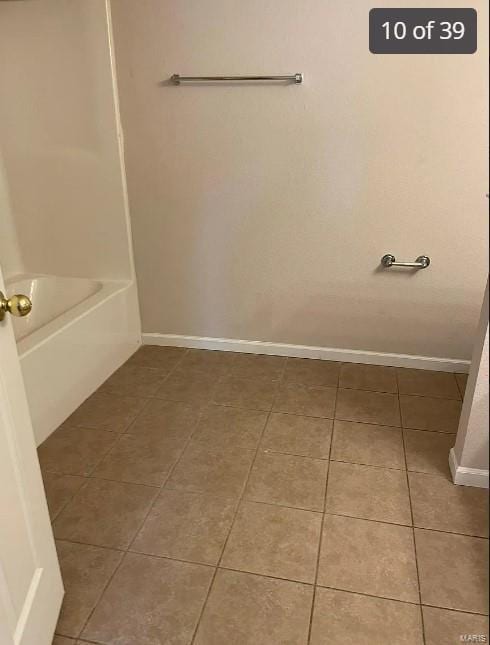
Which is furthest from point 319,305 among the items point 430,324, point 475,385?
point 475,385

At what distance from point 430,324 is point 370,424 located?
0.61 m

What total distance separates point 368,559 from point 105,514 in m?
0.82

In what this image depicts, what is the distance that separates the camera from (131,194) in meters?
2.50

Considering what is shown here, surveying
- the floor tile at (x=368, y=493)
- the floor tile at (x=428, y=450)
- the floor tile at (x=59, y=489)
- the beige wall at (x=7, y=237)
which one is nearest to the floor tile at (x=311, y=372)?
the floor tile at (x=428, y=450)

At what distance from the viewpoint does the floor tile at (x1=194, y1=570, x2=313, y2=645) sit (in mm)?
1229

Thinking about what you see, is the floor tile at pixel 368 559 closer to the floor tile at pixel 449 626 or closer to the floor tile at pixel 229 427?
the floor tile at pixel 449 626

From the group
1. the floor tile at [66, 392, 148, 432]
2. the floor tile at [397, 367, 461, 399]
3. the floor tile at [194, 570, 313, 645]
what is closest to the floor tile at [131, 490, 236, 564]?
the floor tile at [194, 570, 313, 645]

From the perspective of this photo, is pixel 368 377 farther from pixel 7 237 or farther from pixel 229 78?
pixel 7 237

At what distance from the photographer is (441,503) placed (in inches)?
64.4

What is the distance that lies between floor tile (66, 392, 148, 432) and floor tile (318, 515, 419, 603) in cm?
96

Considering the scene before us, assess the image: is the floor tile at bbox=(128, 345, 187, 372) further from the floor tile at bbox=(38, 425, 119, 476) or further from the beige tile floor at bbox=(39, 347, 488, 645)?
the floor tile at bbox=(38, 425, 119, 476)

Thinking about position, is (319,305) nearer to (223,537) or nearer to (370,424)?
(370,424)

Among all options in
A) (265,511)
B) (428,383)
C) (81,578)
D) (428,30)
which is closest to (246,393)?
(265,511)

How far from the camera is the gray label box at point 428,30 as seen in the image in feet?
2.06
